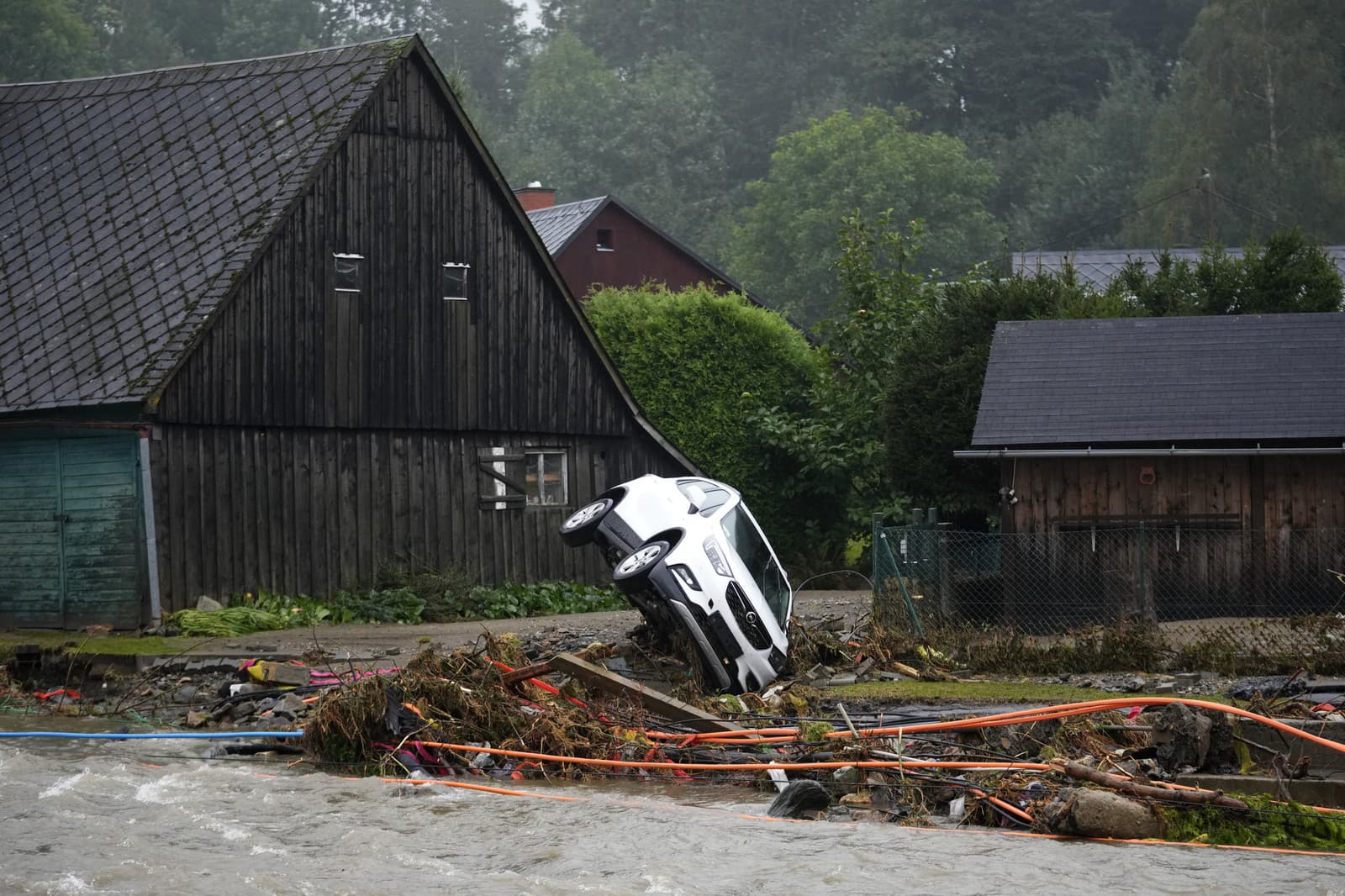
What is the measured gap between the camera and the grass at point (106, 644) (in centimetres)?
1828

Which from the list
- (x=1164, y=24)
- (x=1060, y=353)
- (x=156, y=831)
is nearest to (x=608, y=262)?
(x=1060, y=353)

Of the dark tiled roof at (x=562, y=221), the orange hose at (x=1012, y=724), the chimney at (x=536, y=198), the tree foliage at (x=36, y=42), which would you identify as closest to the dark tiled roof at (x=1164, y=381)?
the orange hose at (x=1012, y=724)

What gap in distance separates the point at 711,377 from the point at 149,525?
45.3 feet

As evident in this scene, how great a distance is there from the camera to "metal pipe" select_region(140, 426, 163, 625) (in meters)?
20.5

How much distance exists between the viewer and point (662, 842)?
36.5ft

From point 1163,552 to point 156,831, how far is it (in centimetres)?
1342

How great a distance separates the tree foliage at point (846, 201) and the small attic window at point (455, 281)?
42.6 meters

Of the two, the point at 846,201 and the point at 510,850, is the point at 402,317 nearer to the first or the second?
the point at 510,850

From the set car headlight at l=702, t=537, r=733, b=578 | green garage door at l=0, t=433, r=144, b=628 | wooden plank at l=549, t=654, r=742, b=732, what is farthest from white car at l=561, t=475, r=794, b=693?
green garage door at l=0, t=433, r=144, b=628

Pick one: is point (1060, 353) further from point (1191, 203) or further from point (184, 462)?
point (1191, 203)

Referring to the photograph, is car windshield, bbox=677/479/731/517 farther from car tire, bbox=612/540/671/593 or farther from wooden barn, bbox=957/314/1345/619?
wooden barn, bbox=957/314/1345/619

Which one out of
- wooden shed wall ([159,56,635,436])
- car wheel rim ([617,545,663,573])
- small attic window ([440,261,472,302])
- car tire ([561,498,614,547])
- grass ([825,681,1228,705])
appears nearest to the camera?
grass ([825,681,1228,705])

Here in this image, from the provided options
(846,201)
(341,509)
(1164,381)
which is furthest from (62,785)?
(846,201)

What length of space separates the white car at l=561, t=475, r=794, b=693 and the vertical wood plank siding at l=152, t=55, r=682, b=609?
19.2 ft
